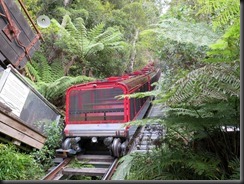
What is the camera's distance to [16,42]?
304 centimetres

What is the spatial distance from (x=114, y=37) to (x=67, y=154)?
12.6 feet

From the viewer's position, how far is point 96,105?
11.5ft

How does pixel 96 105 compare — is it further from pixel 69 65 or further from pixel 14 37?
pixel 69 65

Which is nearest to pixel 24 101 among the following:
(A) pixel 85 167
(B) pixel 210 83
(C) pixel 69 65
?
(A) pixel 85 167

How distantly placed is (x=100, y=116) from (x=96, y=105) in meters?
0.20

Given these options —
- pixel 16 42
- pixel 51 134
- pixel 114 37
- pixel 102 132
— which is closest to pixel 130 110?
pixel 102 132

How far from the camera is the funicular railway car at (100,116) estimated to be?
319 centimetres

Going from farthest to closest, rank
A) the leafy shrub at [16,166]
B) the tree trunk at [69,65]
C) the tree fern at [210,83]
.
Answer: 1. the tree trunk at [69,65]
2. the leafy shrub at [16,166]
3. the tree fern at [210,83]

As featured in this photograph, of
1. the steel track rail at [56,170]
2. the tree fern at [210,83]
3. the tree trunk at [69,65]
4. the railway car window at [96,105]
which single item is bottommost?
the steel track rail at [56,170]

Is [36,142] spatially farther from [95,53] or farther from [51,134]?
[95,53]

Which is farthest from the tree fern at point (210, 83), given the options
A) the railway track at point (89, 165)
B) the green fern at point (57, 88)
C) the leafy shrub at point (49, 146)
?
the green fern at point (57, 88)

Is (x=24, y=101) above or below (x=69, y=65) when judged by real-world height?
below

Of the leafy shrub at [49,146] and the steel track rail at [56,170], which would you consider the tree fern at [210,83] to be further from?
the leafy shrub at [49,146]

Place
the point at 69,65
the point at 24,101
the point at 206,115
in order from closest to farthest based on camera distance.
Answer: the point at 206,115 → the point at 24,101 → the point at 69,65
